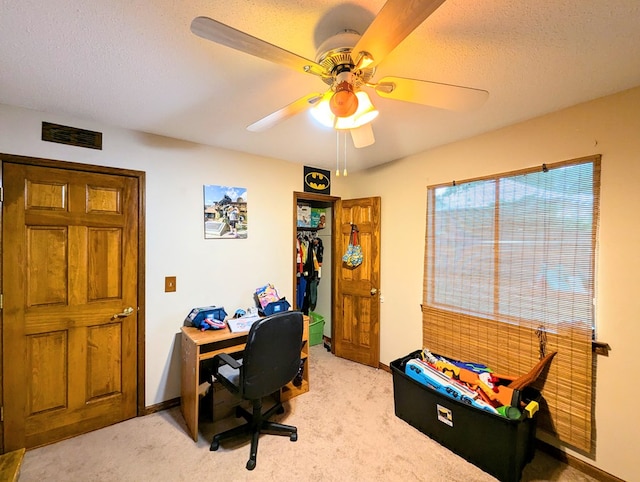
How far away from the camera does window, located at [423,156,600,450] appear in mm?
1837

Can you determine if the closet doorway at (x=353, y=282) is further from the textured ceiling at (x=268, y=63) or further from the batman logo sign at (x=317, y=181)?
the textured ceiling at (x=268, y=63)

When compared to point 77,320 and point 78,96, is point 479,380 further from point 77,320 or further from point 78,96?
point 78,96

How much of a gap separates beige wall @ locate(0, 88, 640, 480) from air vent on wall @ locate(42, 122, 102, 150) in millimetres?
43

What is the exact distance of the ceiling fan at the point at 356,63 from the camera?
84 centimetres

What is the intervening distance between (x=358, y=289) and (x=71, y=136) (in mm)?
3024

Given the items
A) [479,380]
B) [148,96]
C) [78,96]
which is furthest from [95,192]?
[479,380]

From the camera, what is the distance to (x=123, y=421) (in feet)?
7.50

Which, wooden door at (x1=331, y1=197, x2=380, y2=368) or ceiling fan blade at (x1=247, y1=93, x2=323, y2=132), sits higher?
ceiling fan blade at (x1=247, y1=93, x2=323, y2=132)

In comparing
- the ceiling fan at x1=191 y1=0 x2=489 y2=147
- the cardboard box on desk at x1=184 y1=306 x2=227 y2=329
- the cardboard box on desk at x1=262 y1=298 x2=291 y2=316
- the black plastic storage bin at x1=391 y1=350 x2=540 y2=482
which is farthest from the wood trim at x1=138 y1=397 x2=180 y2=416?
the ceiling fan at x1=191 y1=0 x2=489 y2=147

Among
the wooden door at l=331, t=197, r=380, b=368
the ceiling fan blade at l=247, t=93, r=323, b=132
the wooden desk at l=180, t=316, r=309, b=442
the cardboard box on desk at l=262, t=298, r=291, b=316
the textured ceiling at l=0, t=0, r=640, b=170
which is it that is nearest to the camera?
the textured ceiling at l=0, t=0, r=640, b=170

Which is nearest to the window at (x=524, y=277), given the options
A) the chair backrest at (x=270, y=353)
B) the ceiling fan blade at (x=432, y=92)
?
the ceiling fan blade at (x=432, y=92)

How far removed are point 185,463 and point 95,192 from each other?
2100mm

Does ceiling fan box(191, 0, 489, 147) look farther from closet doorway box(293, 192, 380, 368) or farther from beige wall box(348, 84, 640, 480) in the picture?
closet doorway box(293, 192, 380, 368)

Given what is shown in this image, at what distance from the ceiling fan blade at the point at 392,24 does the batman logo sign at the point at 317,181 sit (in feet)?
7.76
